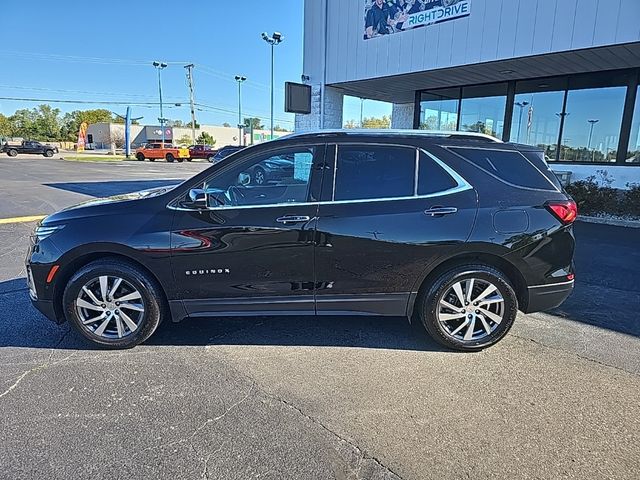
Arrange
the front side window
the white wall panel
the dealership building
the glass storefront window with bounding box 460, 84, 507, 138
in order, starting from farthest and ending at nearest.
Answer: the glass storefront window with bounding box 460, 84, 507, 138 → the dealership building → the white wall panel → the front side window

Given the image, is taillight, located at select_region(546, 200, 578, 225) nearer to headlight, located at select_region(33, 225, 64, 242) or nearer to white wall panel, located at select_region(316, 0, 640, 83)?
headlight, located at select_region(33, 225, 64, 242)

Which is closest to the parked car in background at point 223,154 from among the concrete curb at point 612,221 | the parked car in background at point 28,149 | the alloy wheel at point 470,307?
the alloy wheel at point 470,307

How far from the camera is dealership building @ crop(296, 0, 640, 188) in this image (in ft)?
29.9

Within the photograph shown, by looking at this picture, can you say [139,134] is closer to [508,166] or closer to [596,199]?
[596,199]

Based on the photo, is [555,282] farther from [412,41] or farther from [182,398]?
[412,41]

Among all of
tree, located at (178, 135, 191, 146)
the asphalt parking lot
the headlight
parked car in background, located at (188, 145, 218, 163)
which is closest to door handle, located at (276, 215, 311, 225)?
the asphalt parking lot

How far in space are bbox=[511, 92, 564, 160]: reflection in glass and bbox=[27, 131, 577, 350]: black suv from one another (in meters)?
10.1

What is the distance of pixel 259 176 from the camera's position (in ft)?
12.4

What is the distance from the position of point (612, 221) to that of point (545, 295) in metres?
7.60

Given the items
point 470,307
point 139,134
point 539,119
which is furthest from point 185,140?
point 470,307

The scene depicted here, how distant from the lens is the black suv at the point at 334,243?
347 centimetres

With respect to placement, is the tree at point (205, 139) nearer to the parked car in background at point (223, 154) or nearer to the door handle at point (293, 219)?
the parked car in background at point (223, 154)

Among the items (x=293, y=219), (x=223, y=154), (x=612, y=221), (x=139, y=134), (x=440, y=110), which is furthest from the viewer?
(x=139, y=134)

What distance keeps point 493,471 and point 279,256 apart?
205 centimetres
